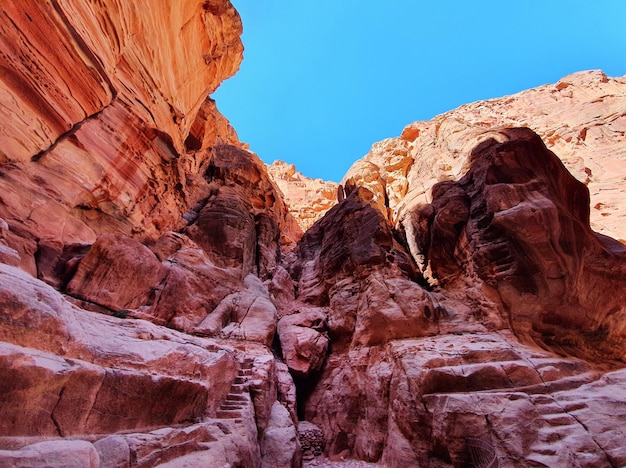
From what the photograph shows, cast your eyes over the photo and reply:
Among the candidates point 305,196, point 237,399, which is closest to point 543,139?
point 305,196

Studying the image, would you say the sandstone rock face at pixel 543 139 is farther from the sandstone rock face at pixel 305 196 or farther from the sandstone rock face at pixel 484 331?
the sandstone rock face at pixel 305 196

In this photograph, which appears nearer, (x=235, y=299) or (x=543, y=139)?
(x=235, y=299)

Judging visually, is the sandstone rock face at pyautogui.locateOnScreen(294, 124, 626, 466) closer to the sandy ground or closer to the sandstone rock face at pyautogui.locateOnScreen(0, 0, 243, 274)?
the sandy ground

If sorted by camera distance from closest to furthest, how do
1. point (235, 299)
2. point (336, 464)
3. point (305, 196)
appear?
point (336, 464) → point (235, 299) → point (305, 196)

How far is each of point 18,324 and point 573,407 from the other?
11.6 meters

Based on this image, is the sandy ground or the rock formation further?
the sandy ground

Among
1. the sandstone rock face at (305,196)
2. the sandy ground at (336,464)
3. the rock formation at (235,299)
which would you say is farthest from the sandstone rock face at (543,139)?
the sandy ground at (336,464)

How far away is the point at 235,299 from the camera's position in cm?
1505

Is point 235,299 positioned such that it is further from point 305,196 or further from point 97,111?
point 305,196

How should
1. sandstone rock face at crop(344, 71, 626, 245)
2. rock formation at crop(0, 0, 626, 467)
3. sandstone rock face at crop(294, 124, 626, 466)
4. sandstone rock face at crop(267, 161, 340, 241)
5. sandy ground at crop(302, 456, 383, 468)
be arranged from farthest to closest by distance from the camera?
sandstone rock face at crop(267, 161, 340, 241)
sandstone rock face at crop(344, 71, 626, 245)
sandy ground at crop(302, 456, 383, 468)
sandstone rock face at crop(294, 124, 626, 466)
rock formation at crop(0, 0, 626, 467)

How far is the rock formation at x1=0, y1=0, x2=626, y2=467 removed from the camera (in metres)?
5.07

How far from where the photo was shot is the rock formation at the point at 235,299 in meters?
5.07

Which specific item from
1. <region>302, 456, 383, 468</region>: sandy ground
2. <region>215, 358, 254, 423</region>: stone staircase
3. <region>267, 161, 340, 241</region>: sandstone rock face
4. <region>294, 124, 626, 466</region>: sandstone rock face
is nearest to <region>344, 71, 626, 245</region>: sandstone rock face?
<region>294, 124, 626, 466</region>: sandstone rock face

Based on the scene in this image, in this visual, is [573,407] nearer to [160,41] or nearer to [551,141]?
[160,41]
